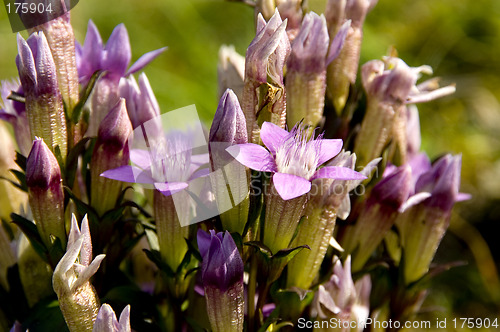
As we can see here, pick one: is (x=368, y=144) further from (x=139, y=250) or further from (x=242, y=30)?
(x=242, y=30)

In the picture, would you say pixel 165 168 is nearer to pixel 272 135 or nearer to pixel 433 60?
pixel 272 135

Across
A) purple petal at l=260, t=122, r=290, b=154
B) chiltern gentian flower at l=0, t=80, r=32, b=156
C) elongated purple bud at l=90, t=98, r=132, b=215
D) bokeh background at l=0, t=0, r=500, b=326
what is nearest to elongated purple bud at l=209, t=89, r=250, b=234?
purple petal at l=260, t=122, r=290, b=154

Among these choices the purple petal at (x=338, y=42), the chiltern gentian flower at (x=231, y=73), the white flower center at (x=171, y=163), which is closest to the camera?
the white flower center at (x=171, y=163)

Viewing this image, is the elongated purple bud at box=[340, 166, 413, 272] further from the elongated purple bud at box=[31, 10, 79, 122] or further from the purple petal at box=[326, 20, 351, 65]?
the elongated purple bud at box=[31, 10, 79, 122]

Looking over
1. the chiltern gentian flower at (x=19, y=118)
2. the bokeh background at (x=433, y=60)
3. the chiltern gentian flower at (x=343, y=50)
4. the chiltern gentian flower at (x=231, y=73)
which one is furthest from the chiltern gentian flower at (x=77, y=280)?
the bokeh background at (x=433, y=60)

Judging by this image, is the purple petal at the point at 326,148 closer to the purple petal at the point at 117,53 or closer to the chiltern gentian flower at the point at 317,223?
the chiltern gentian flower at the point at 317,223
